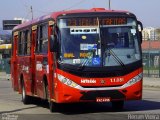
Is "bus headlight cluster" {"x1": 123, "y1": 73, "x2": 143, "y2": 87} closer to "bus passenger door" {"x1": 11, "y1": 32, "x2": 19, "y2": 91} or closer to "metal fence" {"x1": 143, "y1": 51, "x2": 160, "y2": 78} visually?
"bus passenger door" {"x1": 11, "y1": 32, "x2": 19, "y2": 91}

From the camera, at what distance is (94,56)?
14.5 m

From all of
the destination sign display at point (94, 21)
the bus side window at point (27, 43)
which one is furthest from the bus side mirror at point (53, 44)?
the bus side window at point (27, 43)

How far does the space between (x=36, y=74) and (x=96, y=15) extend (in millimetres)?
3582

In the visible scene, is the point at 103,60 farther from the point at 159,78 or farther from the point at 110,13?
the point at 159,78

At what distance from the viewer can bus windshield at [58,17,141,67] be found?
14414 millimetres

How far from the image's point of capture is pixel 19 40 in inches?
815

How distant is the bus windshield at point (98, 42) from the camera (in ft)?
47.3

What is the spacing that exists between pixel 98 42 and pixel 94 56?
435mm

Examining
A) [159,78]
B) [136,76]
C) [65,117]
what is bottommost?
[159,78]

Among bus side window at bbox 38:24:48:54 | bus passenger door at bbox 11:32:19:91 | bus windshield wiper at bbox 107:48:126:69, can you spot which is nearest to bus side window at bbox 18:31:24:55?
bus passenger door at bbox 11:32:19:91

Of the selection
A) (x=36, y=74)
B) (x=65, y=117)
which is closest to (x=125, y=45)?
(x=65, y=117)

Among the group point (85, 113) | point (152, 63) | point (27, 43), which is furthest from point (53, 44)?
point (152, 63)

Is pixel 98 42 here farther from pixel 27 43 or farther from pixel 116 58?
pixel 27 43

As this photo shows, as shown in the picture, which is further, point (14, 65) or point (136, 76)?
point (14, 65)
